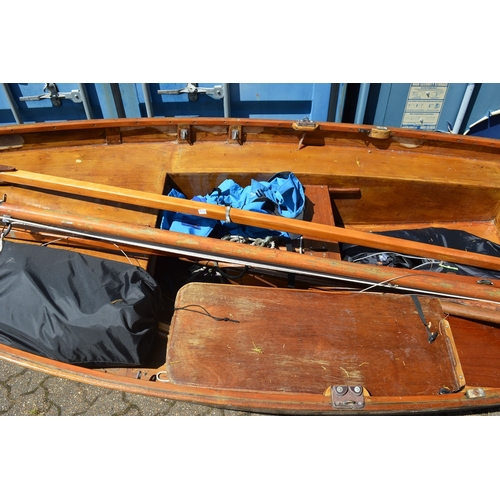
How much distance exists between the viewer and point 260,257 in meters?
2.59

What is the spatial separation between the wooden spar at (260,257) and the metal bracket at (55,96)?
2.35 meters

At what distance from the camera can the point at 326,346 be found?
98.9 inches

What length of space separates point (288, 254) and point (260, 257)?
0.60 feet

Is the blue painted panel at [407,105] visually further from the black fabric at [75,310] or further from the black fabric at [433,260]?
the black fabric at [75,310]

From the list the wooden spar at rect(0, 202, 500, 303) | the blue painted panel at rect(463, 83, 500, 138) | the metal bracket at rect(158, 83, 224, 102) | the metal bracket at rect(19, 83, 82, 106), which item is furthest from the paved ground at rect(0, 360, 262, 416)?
the blue painted panel at rect(463, 83, 500, 138)

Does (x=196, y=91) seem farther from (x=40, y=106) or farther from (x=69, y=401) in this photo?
(x=69, y=401)

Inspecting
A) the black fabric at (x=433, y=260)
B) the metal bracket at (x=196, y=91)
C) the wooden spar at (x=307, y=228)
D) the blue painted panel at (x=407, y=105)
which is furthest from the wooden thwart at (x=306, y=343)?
the blue painted panel at (x=407, y=105)

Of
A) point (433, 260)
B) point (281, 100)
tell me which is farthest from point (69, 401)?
point (281, 100)

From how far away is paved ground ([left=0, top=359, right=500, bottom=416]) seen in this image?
323 centimetres

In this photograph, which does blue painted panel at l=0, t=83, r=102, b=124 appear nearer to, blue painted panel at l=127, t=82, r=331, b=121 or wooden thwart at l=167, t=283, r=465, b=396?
blue painted panel at l=127, t=82, r=331, b=121

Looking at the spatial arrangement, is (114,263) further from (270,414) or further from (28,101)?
(28,101)

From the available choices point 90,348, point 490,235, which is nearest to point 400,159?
point 490,235

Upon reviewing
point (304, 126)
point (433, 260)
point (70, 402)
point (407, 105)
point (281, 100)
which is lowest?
point (70, 402)

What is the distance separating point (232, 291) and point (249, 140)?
1616 mm
